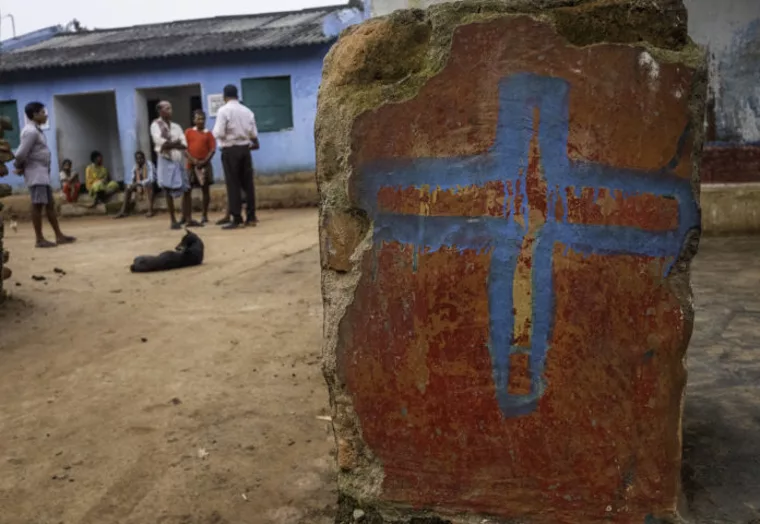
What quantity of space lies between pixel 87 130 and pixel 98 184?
2.48 m

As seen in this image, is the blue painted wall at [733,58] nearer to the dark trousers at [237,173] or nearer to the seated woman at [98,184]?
the dark trousers at [237,173]

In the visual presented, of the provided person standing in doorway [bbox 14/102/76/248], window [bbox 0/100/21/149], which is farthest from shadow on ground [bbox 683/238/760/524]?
window [bbox 0/100/21/149]

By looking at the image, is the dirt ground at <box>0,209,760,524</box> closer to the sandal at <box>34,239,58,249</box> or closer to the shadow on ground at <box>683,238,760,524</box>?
the shadow on ground at <box>683,238,760,524</box>

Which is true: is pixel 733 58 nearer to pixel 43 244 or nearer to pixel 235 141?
pixel 235 141

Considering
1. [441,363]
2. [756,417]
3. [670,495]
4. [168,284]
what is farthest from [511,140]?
[168,284]

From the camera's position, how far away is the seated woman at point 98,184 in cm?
1386

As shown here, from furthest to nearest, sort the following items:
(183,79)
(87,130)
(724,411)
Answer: (87,130), (183,79), (724,411)

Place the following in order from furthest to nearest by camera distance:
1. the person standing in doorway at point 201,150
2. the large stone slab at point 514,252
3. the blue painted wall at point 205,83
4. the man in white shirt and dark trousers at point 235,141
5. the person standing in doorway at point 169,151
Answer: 1. the blue painted wall at point 205,83
2. the person standing in doorway at point 201,150
3. the person standing in doorway at point 169,151
4. the man in white shirt and dark trousers at point 235,141
5. the large stone slab at point 514,252

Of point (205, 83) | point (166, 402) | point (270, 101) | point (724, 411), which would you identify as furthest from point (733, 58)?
point (205, 83)

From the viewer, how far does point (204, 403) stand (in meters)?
2.57

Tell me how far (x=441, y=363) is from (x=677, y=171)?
1.87 ft

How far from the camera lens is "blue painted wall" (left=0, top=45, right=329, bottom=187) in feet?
42.9

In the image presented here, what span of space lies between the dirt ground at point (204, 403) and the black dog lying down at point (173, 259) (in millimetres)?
688

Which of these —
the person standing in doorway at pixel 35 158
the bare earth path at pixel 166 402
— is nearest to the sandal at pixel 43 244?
the person standing in doorway at pixel 35 158
